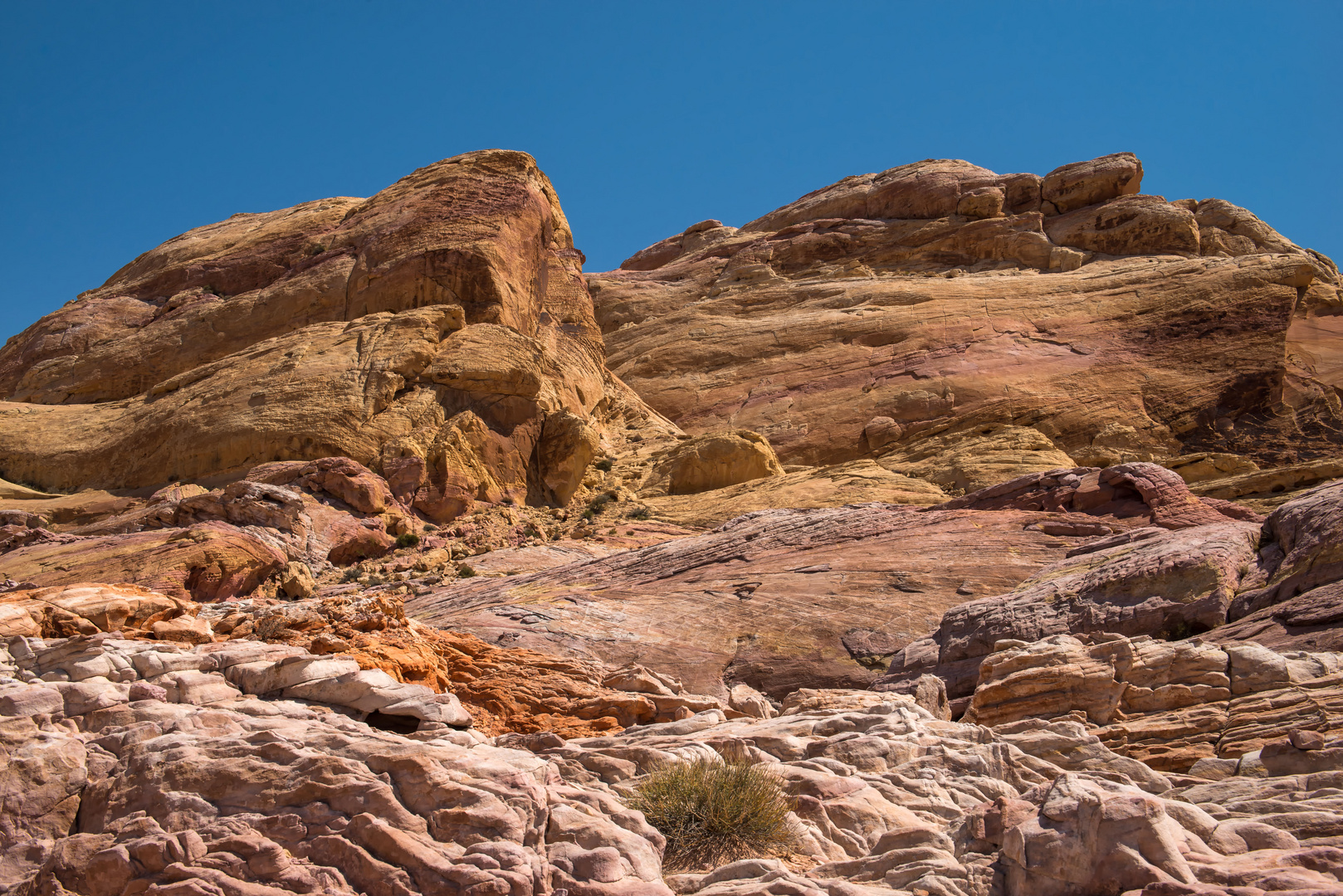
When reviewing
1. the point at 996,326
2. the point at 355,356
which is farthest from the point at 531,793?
the point at 996,326

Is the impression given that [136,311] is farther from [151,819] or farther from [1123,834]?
[1123,834]

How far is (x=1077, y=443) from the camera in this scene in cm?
2889

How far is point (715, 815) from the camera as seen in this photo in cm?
720

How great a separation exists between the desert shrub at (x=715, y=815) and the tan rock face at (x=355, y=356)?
16.2 m

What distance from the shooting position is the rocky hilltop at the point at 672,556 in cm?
643

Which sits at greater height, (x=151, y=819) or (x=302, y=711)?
(x=302, y=711)

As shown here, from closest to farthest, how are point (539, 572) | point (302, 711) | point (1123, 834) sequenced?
point (1123, 834) → point (302, 711) → point (539, 572)

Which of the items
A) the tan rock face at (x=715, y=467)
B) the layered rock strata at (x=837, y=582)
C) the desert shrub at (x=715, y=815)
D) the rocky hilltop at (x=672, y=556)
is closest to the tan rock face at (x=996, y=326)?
the rocky hilltop at (x=672, y=556)

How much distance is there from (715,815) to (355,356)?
21.0 meters

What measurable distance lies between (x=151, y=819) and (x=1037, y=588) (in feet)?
36.2

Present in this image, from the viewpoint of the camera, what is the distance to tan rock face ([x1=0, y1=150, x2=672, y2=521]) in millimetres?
24141

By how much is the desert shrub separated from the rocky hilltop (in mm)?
156

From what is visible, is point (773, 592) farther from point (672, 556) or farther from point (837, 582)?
point (672, 556)

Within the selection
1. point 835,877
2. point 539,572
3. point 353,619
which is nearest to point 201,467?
point 539,572
